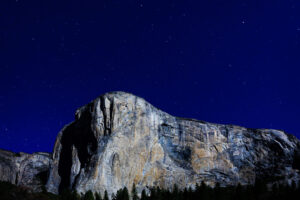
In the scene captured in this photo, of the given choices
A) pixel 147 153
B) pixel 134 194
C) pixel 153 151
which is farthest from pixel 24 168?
A: pixel 134 194

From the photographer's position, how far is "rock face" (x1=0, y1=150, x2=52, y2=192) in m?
96.8

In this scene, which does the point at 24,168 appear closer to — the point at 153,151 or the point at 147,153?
the point at 147,153

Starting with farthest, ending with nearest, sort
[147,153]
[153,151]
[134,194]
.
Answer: [153,151]
[147,153]
[134,194]

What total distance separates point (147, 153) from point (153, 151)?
7.84ft

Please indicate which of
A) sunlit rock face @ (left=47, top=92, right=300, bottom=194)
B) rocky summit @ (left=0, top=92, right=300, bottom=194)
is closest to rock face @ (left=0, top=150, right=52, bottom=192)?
rocky summit @ (left=0, top=92, right=300, bottom=194)

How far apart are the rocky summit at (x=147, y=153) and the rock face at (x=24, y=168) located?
0.32m

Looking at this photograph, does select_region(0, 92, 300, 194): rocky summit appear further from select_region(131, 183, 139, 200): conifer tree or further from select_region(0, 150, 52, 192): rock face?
select_region(131, 183, 139, 200): conifer tree

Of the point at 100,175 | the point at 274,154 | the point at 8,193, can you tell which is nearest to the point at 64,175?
the point at 100,175

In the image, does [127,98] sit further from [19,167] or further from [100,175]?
[19,167]

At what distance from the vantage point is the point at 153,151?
78.3 m

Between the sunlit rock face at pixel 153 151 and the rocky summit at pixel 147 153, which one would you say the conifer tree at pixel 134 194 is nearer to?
the sunlit rock face at pixel 153 151

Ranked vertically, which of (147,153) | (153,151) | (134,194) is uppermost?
(153,151)

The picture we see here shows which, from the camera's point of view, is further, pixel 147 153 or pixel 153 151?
pixel 153 151

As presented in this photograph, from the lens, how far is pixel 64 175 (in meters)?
85.8
